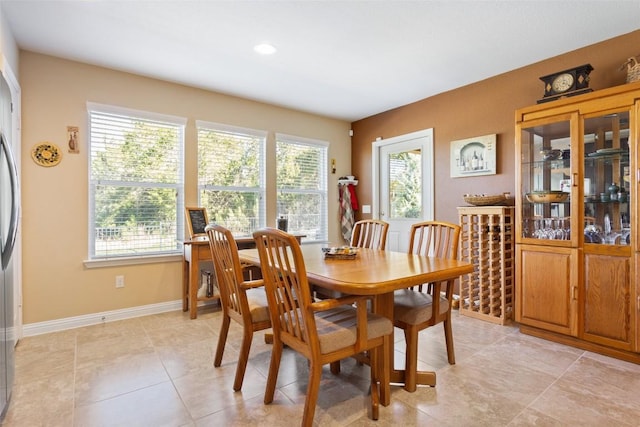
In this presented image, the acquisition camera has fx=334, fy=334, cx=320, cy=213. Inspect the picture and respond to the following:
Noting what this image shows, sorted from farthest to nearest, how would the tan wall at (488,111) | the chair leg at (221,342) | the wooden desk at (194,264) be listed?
the wooden desk at (194,264) < the tan wall at (488,111) < the chair leg at (221,342)

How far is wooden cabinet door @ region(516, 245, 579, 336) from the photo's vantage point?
2609mm

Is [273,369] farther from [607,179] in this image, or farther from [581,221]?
[607,179]

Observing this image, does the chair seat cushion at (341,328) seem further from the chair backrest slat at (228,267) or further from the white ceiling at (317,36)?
the white ceiling at (317,36)

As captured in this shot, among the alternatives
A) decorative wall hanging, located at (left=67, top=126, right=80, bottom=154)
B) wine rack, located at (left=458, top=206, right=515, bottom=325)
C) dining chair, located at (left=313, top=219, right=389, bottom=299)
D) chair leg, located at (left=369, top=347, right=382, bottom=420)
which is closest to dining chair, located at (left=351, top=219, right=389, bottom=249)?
dining chair, located at (left=313, top=219, right=389, bottom=299)

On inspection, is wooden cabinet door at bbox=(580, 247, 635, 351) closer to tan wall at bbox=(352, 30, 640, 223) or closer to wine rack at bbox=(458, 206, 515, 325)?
wine rack at bbox=(458, 206, 515, 325)

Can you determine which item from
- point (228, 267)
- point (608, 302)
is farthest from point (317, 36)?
point (608, 302)

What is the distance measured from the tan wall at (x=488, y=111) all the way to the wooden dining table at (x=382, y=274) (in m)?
1.92

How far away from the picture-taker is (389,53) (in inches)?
117

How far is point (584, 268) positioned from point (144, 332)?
144 inches

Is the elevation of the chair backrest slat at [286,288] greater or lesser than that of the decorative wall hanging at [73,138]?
lesser

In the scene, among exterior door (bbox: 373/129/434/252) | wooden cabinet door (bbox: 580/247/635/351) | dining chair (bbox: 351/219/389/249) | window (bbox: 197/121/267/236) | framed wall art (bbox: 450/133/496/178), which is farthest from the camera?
exterior door (bbox: 373/129/434/252)

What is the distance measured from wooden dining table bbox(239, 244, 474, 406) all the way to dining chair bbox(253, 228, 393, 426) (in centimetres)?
10

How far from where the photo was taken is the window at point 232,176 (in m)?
3.88

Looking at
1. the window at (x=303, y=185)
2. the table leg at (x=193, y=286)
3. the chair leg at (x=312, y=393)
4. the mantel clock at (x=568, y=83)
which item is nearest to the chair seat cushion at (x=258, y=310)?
the chair leg at (x=312, y=393)
